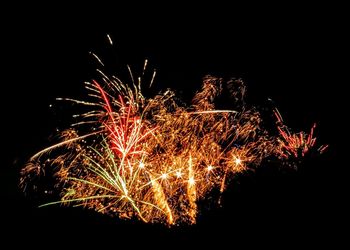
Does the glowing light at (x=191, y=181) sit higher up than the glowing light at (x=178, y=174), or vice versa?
the glowing light at (x=178, y=174)

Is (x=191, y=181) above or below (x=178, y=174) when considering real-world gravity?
below

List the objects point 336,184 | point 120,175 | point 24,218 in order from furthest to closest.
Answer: point 120,175, point 336,184, point 24,218

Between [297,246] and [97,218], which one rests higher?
[97,218]

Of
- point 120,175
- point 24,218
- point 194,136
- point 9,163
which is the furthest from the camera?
point 9,163

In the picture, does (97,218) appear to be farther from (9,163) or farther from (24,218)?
(9,163)

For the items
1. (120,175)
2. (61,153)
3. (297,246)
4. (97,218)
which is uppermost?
(61,153)

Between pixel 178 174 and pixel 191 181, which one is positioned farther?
pixel 191 181

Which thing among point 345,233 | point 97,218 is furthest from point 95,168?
point 345,233

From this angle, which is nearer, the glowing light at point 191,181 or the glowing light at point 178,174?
the glowing light at point 178,174

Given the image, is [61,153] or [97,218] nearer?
[97,218]

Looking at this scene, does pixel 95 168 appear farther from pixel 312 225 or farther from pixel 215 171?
pixel 312 225

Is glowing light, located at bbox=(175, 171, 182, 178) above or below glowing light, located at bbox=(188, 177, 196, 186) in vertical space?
above
